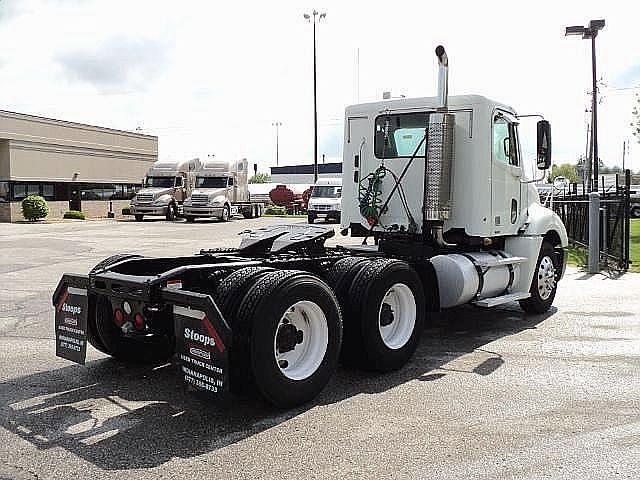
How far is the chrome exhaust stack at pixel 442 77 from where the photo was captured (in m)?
7.85

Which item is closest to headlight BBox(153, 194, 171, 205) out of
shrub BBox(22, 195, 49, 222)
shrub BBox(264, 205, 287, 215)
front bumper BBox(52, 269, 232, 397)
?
shrub BBox(22, 195, 49, 222)

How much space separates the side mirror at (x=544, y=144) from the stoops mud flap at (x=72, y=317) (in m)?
5.74

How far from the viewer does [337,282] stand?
21.3ft

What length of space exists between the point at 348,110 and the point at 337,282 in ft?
11.3

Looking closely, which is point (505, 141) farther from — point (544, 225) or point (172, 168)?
point (172, 168)

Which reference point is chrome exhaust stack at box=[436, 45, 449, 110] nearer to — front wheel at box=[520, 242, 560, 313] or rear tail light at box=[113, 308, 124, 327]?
front wheel at box=[520, 242, 560, 313]

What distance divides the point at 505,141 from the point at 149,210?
3330 centimetres

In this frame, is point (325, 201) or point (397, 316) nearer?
point (397, 316)

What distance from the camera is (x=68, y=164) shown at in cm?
4522

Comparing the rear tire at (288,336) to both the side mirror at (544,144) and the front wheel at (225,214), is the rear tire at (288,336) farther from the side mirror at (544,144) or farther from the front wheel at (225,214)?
the front wheel at (225,214)

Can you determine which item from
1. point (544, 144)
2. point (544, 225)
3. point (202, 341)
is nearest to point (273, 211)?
point (544, 225)

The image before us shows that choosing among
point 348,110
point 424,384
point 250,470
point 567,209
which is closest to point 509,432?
point 424,384

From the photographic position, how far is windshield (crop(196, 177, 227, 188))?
4034 centimetres

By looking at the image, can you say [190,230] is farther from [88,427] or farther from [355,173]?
[88,427]
